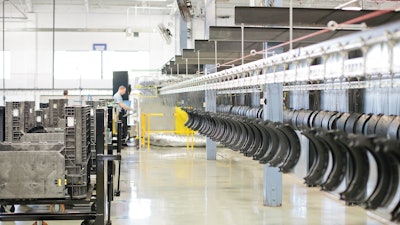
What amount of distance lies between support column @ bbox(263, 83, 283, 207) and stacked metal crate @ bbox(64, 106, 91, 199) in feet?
9.03

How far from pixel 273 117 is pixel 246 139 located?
2.01m

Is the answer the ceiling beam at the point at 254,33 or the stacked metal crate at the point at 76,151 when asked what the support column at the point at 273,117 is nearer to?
the ceiling beam at the point at 254,33

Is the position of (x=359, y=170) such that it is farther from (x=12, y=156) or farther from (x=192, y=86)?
(x=192, y=86)

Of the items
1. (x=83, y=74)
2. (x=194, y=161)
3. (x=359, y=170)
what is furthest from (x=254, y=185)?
(x=83, y=74)

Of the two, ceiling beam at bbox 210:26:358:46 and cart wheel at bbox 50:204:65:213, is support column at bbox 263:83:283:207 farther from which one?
cart wheel at bbox 50:204:65:213

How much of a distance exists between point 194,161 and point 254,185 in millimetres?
3181

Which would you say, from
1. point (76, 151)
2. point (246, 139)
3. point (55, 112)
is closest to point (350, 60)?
point (246, 139)

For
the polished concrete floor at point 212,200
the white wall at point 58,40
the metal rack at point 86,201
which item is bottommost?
the polished concrete floor at point 212,200

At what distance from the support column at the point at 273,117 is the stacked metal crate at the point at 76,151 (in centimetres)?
275

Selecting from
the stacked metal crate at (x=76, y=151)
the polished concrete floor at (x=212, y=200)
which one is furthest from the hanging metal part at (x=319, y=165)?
the polished concrete floor at (x=212, y=200)

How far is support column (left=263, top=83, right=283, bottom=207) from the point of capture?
6.70 meters

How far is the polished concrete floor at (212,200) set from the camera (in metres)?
6.27

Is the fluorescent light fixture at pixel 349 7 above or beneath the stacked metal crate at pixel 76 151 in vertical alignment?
above

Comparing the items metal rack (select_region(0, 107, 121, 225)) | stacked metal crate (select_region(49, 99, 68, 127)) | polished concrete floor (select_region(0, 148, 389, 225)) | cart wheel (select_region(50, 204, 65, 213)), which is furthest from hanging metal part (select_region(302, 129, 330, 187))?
stacked metal crate (select_region(49, 99, 68, 127))
